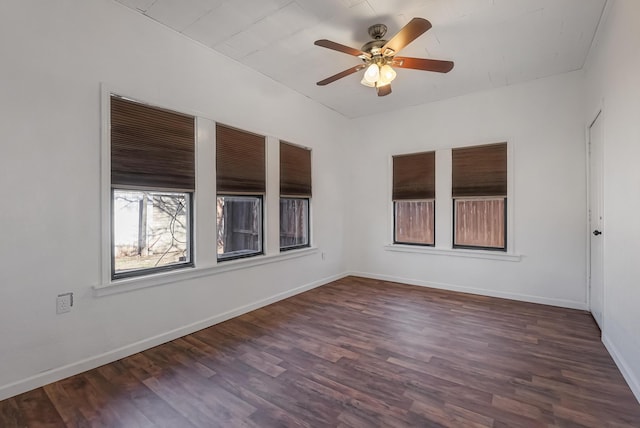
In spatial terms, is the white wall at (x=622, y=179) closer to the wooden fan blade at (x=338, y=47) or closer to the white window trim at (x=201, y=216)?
the wooden fan blade at (x=338, y=47)

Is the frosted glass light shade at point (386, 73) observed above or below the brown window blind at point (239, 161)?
above

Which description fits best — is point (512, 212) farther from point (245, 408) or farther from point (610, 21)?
point (245, 408)

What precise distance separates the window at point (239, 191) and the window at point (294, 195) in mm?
420

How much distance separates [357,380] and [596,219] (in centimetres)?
319

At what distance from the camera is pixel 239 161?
3461 millimetres

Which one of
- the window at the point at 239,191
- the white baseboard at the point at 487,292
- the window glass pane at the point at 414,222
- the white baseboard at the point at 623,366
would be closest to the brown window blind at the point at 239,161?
the window at the point at 239,191

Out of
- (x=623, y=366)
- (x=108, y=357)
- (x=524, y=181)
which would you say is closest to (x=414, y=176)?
(x=524, y=181)

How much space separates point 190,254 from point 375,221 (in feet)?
10.4

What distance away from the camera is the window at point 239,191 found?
3301 millimetres

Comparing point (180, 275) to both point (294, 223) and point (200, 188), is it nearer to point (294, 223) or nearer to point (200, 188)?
point (200, 188)

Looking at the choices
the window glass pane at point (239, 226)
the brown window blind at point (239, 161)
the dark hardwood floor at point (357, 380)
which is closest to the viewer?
the dark hardwood floor at point (357, 380)

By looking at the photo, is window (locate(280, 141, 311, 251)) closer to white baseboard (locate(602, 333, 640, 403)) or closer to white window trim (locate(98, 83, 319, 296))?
white window trim (locate(98, 83, 319, 296))

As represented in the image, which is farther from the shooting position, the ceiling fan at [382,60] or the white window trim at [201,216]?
the ceiling fan at [382,60]

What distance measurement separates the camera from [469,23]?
107 inches
